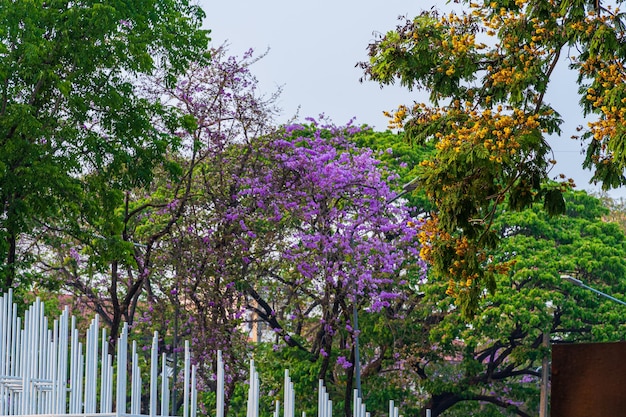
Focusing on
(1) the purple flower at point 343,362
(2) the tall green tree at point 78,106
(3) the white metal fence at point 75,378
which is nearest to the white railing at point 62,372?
(3) the white metal fence at point 75,378

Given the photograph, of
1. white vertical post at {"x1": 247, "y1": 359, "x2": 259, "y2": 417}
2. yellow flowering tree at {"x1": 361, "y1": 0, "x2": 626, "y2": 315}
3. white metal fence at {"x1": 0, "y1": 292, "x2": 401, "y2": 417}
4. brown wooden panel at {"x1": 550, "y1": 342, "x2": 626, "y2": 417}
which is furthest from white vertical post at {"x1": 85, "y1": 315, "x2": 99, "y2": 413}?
yellow flowering tree at {"x1": 361, "y1": 0, "x2": 626, "y2": 315}

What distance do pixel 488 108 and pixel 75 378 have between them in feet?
27.0

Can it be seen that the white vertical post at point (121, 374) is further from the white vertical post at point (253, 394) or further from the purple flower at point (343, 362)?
A: the purple flower at point (343, 362)

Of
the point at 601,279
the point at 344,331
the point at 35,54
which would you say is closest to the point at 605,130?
the point at 35,54

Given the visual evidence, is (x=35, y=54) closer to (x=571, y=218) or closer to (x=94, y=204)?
(x=94, y=204)

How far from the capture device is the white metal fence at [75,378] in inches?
A: 252

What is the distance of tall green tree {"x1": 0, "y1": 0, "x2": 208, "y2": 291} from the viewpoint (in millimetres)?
19406

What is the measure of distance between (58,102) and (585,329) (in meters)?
15.4

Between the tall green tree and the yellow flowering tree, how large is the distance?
7.09m

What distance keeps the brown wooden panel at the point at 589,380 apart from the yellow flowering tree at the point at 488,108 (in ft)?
17.5

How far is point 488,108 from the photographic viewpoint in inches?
562

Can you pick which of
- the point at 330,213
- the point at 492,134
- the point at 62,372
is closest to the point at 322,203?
the point at 330,213

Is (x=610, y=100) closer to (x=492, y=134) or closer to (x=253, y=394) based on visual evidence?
(x=492, y=134)

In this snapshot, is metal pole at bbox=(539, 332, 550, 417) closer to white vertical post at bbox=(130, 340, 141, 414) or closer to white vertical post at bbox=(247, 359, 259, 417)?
white vertical post at bbox=(130, 340, 141, 414)
